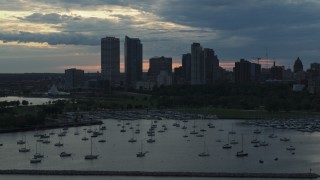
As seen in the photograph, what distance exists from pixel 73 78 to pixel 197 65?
2051 cm

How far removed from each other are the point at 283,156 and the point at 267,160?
3.28 feet

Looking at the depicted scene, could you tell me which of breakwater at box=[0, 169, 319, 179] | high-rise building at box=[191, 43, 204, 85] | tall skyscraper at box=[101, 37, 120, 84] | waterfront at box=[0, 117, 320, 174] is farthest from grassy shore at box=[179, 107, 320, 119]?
tall skyscraper at box=[101, 37, 120, 84]

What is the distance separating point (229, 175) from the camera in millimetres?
13867

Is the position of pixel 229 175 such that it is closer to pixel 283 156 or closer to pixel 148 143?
pixel 283 156

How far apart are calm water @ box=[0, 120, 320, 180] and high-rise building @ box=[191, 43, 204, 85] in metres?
43.4

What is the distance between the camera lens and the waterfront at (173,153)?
15.4 meters

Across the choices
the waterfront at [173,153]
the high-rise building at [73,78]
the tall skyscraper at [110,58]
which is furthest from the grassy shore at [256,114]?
the high-rise building at [73,78]

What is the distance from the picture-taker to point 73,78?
3228 inches

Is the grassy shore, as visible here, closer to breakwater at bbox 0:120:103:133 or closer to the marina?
the marina

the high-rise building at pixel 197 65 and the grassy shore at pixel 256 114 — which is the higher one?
the high-rise building at pixel 197 65

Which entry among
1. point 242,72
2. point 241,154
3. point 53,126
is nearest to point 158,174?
point 241,154

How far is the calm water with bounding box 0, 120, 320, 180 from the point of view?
15.4 meters

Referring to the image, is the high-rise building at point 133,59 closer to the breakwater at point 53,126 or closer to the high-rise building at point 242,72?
the high-rise building at point 242,72

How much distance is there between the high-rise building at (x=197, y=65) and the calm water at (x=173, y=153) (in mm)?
43378
